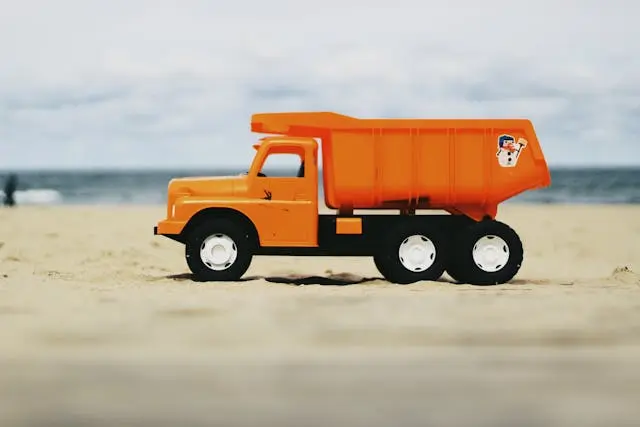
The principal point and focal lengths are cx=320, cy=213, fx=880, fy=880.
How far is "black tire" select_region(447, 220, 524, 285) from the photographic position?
10.9m

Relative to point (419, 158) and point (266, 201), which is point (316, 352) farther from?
point (419, 158)

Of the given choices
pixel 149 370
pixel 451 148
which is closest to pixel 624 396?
pixel 149 370

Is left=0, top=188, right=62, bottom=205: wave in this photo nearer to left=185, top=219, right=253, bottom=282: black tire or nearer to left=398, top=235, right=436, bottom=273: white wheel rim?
left=185, top=219, right=253, bottom=282: black tire

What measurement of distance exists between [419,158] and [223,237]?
260 cm

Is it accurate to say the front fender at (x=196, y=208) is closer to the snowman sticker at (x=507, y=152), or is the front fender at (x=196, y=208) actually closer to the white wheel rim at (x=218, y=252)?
the white wheel rim at (x=218, y=252)

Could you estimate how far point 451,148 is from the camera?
1084 centimetres

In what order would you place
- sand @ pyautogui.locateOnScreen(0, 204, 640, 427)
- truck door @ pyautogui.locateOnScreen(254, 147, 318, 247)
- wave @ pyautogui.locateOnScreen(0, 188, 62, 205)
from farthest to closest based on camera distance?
1. wave @ pyautogui.locateOnScreen(0, 188, 62, 205)
2. truck door @ pyautogui.locateOnScreen(254, 147, 318, 247)
3. sand @ pyautogui.locateOnScreen(0, 204, 640, 427)

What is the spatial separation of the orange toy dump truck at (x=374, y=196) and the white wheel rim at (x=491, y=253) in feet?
0.04

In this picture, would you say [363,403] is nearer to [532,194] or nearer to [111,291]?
[111,291]

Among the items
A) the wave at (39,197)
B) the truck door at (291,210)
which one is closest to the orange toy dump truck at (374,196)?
the truck door at (291,210)

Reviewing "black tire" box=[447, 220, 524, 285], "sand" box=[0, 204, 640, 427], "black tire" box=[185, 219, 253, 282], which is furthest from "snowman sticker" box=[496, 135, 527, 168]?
"black tire" box=[185, 219, 253, 282]

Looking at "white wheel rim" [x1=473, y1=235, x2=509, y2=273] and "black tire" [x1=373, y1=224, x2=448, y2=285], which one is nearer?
"black tire" [x1=373, y1=224, x2=448, y2=285]

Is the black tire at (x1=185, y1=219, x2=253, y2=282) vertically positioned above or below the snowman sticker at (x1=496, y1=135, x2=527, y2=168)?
below

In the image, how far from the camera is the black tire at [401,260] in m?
10.8
